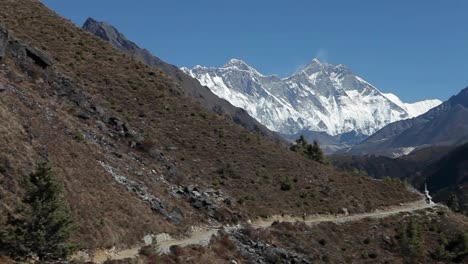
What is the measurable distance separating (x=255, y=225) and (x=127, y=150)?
1531 cm

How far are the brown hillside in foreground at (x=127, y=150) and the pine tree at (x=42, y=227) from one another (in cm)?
337

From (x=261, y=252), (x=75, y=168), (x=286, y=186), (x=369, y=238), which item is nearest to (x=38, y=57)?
(x=75, y=168)

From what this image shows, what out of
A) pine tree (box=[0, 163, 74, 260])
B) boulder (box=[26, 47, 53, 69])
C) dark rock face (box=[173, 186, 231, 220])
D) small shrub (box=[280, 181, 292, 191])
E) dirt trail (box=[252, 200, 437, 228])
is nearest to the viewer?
pine tree (box=[0, 163, 74, 260])

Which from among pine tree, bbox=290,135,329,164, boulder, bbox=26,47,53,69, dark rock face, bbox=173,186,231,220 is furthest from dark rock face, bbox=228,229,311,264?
pine tree, bbox=290,135,329,164

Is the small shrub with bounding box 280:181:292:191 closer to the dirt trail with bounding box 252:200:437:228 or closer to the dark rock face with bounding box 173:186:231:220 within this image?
the dirt trail with bounding box 252:200:437:228

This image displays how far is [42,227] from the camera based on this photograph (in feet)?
87.8

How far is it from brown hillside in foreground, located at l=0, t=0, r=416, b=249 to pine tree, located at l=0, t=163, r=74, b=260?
3.37 metres

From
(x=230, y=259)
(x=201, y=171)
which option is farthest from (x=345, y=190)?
(x=230, y=259)

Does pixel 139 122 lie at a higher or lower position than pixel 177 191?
→ higher

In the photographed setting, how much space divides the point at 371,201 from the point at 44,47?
49.9 meters

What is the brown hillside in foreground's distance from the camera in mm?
37875

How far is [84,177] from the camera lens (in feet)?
130

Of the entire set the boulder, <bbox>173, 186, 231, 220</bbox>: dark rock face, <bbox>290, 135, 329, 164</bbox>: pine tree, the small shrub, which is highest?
<bbox>290, 135, 329, 164</bbox>: pine tree

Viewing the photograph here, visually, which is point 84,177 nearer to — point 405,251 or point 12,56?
point 12,56
